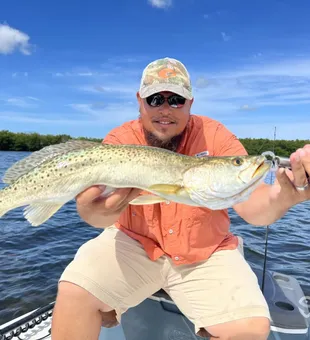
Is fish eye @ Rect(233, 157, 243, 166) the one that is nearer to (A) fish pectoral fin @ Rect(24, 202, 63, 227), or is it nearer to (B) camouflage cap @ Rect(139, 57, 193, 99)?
(B) camouflage cap @ Rect(139, 57, 193, 99)

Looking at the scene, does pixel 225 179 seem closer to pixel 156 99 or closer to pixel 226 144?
pixel 226 144

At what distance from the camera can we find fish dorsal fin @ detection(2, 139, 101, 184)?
9.66 feet

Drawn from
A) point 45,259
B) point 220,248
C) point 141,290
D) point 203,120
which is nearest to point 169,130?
point 203,120

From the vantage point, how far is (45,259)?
313 inches

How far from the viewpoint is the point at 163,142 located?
355 cm

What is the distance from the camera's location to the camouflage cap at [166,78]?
11.2 feet

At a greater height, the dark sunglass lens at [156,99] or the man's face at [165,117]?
the dark sunglass lens at [156,99]

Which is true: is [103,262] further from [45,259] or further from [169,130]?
[45,259]

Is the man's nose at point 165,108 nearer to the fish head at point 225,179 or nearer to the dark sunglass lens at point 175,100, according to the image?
the dark sunglass lens at point 175,100

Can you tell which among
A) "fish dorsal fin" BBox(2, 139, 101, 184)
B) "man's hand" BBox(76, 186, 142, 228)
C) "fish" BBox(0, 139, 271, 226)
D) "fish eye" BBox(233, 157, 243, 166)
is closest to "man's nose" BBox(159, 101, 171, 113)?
"fish" BBox(0, 139, 271, 226)

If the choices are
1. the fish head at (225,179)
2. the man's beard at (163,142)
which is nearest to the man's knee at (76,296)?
the fish head at (225,179)

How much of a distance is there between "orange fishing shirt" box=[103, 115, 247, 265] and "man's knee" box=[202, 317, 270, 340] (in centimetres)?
69

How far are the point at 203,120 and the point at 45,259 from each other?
18.7 ft

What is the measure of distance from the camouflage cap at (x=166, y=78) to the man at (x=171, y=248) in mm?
11
